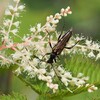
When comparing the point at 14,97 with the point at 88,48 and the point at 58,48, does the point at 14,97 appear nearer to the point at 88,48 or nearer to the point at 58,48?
the point at 58,48

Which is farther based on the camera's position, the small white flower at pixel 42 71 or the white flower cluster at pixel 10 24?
the white flower cluster at pixel 10 24

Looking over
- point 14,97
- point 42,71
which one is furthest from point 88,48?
point 14,97

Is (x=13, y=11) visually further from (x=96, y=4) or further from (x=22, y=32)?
(x=96, y=4)

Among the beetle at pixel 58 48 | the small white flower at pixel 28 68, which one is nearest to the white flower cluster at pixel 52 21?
the beetle at pixel 58 48

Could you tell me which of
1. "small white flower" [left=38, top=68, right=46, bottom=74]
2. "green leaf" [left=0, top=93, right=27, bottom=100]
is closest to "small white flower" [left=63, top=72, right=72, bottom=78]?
"small white flower" [left=38, top=68, right=46, bottom=74]

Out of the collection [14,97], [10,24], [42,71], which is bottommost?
[14,97]

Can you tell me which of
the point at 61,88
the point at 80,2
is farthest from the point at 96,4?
the point at 61,88

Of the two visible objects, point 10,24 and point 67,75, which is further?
point 10,24

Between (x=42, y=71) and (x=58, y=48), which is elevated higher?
(x=58, y=48)

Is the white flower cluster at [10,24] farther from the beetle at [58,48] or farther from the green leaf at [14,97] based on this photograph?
the green leaf at [14,97]

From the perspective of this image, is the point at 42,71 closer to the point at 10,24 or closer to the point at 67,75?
the point at 67,75

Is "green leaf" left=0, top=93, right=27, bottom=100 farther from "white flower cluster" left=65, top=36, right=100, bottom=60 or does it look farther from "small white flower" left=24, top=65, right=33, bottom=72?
"white flower cluster" left=65, top=36, right=100, bottom=60
